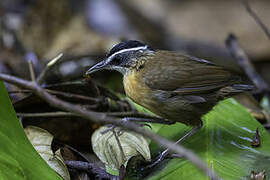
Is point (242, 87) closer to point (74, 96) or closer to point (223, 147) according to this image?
point (223, 147)

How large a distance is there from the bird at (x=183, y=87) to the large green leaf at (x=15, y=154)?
1256 millimetres

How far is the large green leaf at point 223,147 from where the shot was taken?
3.40 metres

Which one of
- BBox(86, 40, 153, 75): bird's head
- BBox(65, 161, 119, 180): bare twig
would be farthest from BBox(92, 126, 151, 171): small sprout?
BBox(86, 40, 153, 75): bird's head

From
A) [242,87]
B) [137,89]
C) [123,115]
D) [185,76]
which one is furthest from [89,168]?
[242,87]

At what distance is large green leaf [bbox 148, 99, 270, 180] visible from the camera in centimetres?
340

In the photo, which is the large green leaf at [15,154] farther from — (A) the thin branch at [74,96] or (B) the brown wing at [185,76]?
(B) the brown wing at [185,76]

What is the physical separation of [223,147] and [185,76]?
736 mm

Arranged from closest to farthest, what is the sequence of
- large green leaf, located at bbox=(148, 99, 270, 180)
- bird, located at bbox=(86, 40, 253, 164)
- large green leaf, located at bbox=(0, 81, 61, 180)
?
1. large green leaf, located at bbox=(0, 81, 61, 180)
2. large green leaf, located at bbox=(148, 99, 270, 180)
3. bird, located at bbox=(86, 40, 253, 164)

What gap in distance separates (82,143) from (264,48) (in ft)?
20.9

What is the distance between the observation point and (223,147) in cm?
377

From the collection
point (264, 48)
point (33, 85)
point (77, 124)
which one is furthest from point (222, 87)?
point (264, 48)

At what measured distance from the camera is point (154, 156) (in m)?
3.91

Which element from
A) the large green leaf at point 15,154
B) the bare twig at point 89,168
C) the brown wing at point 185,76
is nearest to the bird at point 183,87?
the brown wing at point 185,76

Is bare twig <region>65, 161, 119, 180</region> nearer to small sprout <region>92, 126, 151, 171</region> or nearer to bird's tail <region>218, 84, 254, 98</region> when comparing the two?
small sprout <region>92, 126, 151, 171</region>
